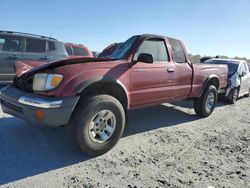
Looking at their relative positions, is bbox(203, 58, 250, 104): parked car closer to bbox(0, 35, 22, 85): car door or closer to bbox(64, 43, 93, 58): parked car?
bbox(64, 43, 93, 58): parked car

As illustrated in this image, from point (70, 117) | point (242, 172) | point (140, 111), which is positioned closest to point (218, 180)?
point (242, 172)

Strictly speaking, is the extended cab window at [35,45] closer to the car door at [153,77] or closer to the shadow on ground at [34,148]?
the shadow on ground at [34,148]

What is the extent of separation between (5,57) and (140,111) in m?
4.75

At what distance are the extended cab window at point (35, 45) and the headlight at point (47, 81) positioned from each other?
5.40m

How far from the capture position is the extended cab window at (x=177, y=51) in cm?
552

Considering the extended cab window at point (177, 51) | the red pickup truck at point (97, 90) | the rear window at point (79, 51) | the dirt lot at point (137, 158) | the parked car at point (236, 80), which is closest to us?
the dirt lot at point (137, 158)

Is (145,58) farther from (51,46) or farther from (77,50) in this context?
(77,50)

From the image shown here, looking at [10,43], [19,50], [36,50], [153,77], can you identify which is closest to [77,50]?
[36,50]

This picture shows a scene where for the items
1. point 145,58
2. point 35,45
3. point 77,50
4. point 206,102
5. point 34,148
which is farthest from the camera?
point 77,50

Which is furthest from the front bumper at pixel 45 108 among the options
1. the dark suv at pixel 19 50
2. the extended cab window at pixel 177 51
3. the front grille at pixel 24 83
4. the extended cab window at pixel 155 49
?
the dark suv at pixel 19 50

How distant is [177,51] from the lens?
565cm

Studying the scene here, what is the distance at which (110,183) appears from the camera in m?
3.07

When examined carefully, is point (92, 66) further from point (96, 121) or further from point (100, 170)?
Result: point (100, 170)

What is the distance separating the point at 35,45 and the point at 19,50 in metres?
0.59
